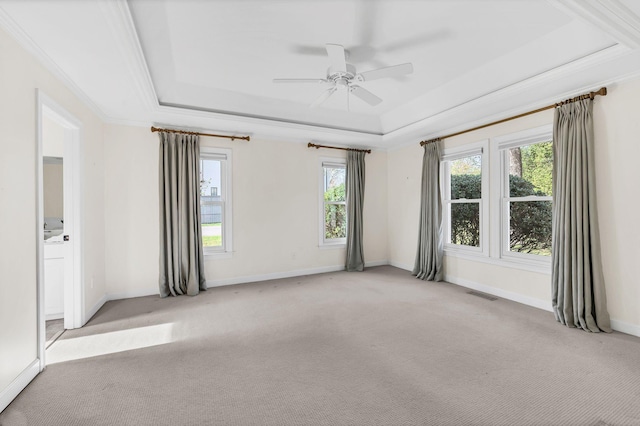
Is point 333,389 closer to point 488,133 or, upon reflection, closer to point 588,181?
point 588,181

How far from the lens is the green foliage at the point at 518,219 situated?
370 centimetres

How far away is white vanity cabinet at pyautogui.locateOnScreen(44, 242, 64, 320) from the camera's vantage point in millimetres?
3283

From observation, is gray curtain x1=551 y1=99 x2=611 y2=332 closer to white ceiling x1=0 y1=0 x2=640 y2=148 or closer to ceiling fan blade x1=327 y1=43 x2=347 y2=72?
white ceiling x1=0 y1=0 x2=640 y2=148

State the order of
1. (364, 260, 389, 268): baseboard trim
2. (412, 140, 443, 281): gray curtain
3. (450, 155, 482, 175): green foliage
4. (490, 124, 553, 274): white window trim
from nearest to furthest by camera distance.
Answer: (490, 124, 553, 274): white window trim, (450, 155, 482, 175): green foliage, (412, 140, 443, 281): gray curtain, (364, 260, 389, 268): baseboard trim

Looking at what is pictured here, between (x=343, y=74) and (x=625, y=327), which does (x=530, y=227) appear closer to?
(x=625, y=327)

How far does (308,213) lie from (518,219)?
126 inches

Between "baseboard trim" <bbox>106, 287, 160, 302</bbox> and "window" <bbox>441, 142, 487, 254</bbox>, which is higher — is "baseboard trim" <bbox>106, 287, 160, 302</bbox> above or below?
below

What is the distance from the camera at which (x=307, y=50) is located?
2.87m

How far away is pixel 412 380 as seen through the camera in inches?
83.0

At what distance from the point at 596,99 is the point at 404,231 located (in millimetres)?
3286

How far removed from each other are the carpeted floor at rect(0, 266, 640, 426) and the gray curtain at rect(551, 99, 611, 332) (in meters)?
0.22

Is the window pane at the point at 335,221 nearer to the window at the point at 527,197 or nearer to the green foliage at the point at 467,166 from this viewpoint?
the green foliage at the point at 467,166

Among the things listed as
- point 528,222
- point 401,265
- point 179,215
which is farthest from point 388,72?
point 401,265

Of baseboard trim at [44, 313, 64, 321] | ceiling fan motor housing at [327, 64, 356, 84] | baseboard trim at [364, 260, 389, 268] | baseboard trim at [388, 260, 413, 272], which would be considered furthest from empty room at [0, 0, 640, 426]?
baseboard trim at [364, 260, 389, 268]
